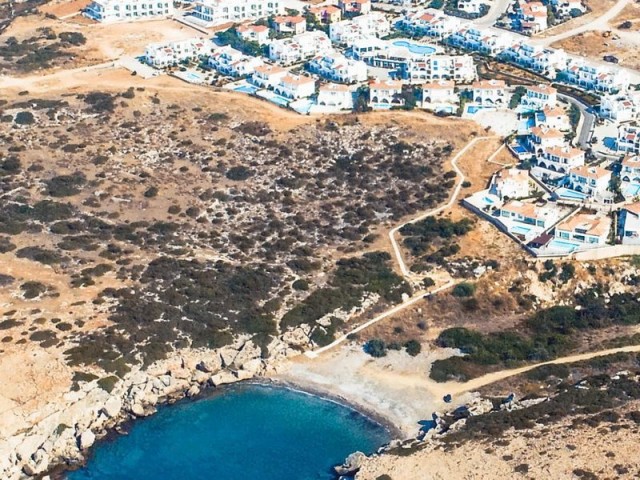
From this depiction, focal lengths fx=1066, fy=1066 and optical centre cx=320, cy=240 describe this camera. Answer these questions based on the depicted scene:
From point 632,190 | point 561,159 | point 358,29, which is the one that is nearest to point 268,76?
point 358,29

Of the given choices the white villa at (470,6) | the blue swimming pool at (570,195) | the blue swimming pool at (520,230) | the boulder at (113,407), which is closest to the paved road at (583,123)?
the blue swimming pool at (570,195)

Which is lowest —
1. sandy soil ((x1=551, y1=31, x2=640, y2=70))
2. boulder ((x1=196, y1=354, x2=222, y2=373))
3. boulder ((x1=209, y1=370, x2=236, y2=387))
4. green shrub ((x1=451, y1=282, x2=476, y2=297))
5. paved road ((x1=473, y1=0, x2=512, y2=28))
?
boulder ((x1=209, y1=370, x2=236, y2=387))

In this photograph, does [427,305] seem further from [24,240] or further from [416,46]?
[416,46]

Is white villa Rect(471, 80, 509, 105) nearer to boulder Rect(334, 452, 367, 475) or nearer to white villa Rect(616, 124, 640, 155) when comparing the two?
white villa Rect(616, 124, 640, 155)

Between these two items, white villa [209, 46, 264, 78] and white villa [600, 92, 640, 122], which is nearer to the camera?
white villa [600, 92, 640, 122]

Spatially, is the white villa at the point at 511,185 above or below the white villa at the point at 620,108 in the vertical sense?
below

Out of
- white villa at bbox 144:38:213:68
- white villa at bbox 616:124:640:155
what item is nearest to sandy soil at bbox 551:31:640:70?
white villa at bbox 616:124:640:155

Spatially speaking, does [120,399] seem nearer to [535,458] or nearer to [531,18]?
[535,458]

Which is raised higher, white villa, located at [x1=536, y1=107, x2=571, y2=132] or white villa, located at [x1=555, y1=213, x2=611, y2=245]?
white villa, located at [x1=536, y1=107, x2=571, y2=132]

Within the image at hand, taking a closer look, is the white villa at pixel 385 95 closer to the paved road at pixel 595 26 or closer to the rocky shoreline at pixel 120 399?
the paved road at pixel 595 26
